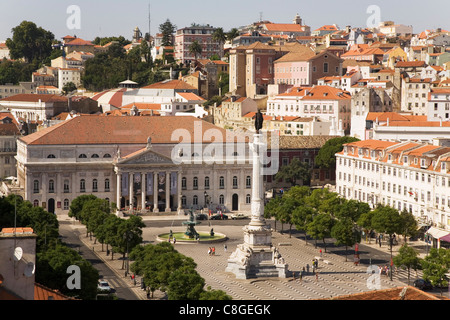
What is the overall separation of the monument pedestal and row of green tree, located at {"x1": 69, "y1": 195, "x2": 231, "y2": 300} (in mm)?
5979

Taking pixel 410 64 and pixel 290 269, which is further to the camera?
pixel 410 64

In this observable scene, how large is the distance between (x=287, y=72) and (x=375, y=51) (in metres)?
27.5

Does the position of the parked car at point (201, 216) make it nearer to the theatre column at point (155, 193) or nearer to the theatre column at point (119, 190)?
the theatre column at point (155, 193)

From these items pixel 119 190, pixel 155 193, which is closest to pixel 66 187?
pixel 119 190

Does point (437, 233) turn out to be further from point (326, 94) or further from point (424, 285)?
point (326, 94)

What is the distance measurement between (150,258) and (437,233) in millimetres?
30569

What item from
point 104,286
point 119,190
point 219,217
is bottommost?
point 219,217

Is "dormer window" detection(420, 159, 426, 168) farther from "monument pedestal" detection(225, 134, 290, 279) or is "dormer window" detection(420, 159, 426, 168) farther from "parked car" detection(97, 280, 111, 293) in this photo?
"parked car" detection(97, 280, 111, 293)

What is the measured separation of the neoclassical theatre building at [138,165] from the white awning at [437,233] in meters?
30.8

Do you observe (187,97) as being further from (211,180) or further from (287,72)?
(211,180)

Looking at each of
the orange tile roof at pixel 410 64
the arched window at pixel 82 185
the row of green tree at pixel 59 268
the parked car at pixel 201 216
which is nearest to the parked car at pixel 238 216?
the parked car at pixel 201 216

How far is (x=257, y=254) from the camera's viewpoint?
2648 inches
